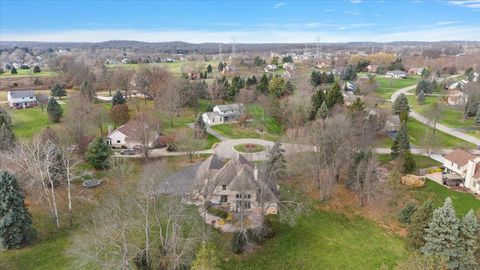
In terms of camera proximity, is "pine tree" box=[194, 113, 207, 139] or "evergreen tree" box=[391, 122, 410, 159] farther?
"pine tree" box=[194, 113, 207, 139]

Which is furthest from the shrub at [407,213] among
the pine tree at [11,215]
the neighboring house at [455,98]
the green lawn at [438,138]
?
the neighboring house at [455,98]

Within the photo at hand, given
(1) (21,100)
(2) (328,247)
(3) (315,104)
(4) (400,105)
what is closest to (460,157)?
(2) (328,247)

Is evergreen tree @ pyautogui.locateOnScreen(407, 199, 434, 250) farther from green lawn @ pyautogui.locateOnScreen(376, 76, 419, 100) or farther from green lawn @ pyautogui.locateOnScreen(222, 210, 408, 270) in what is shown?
green lawn @ pyautogui.locateOnScreen(376, 76, 419, 100)

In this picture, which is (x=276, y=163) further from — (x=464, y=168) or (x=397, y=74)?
(x=397, y=74)

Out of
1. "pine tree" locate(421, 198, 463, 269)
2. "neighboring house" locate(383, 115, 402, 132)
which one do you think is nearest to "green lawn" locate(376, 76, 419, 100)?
"neighboring house" locate(383, 115, 402, 132)

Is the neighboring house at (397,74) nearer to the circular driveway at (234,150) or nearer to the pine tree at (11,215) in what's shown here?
the circular driveway at (234,150)

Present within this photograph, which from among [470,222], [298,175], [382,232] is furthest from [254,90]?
[470,222]
